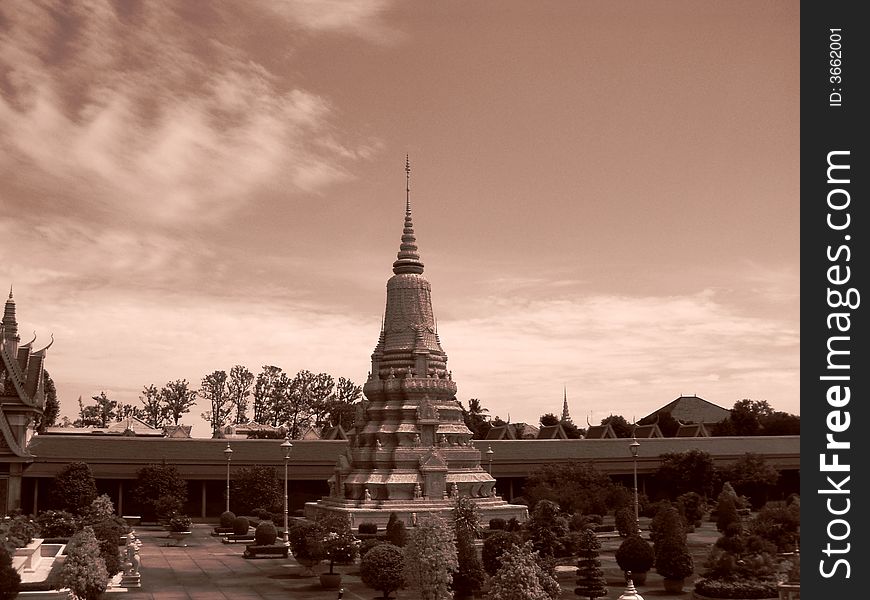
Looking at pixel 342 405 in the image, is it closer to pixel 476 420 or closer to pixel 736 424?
pixel 476 420

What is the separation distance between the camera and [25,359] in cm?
6412

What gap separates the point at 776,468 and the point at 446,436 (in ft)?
107

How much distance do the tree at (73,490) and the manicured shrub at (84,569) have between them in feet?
109

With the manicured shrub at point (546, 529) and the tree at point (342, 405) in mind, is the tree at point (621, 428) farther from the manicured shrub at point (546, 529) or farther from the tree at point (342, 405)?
the manicured shrub at point (546, 529)

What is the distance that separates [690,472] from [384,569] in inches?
1856

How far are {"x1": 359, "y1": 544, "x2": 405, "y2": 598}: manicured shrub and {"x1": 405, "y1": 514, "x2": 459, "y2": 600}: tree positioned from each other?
3680 mm

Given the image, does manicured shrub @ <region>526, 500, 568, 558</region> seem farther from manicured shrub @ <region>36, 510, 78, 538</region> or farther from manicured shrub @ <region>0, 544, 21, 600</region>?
manicured shrub @ <region>36, 510, 78, 538</region>

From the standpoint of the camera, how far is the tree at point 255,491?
69.4 meters

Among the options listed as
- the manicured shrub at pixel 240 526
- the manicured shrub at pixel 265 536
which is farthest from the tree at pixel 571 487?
the manicured shrub at pixel 265 536

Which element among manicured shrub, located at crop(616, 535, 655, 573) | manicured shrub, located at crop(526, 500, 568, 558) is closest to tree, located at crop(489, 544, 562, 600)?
manicured shrub, located at crop(616, 535, 655, 573)

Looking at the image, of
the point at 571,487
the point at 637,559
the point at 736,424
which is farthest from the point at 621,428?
the point at 637,559

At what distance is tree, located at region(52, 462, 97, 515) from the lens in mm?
63312
